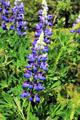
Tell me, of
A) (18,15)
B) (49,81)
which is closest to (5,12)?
(18,15)

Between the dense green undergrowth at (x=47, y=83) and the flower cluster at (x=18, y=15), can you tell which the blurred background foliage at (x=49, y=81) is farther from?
the flower cluster at (x=18, y=15)

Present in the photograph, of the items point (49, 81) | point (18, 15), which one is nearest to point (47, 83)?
point (49, 81)

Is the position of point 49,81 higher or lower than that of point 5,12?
lower

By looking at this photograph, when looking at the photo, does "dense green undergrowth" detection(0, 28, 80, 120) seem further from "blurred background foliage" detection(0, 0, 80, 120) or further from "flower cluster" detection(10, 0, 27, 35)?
"flower cluster" detection(10, 0, 27, 35)

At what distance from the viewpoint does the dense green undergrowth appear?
6.15 feet

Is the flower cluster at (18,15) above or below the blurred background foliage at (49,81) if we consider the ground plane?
above

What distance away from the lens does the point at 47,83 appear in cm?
229

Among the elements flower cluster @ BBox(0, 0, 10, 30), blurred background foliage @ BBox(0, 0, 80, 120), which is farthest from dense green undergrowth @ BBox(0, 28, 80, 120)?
flower cluster @ BBox(0, 0, 10, 30)

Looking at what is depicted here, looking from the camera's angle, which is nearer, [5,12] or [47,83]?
[47,83]

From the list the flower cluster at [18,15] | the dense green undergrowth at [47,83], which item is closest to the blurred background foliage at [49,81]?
the dense green undergrowth at [47,83]

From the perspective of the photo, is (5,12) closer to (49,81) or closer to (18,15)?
(18,15)

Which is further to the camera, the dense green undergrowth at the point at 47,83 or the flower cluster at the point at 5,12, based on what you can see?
the flower cluster at the point at 5,12

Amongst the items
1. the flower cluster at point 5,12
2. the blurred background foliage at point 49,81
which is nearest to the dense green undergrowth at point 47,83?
the blurred background foliage at point 49,81

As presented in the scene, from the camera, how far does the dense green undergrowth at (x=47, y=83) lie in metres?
1.87
